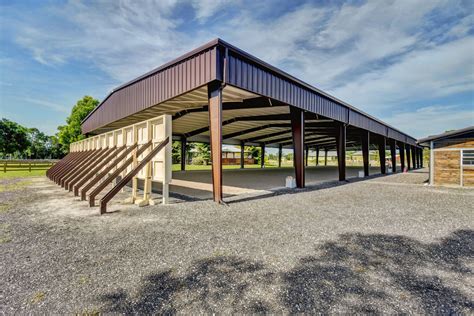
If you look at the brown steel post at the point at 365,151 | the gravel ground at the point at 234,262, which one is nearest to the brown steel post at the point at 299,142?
the gravel ground at the point at 234,262

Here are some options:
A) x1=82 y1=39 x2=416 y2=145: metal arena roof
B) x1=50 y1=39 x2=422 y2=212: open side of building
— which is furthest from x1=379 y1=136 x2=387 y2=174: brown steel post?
x1=82 y1=39 x2=416 y2=145: metal arena roof

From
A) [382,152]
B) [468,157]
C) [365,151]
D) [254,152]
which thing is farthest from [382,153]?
[254,152]

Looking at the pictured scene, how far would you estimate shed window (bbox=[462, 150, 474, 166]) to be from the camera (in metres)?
12.7

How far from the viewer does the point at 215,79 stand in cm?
701

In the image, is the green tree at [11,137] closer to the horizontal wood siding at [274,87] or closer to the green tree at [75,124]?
the green tree at [75,124]

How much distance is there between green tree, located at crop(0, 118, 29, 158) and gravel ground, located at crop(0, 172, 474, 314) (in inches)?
2516

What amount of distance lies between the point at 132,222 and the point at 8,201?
577 cm

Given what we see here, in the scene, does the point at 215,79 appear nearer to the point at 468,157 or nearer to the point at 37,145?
the point at 468,157

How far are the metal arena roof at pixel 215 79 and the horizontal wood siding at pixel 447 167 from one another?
596cm

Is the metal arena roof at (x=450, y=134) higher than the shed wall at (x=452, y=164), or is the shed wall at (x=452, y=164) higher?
the metal arena roof at (x=450, y=134)

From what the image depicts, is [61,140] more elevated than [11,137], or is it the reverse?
[11,137]

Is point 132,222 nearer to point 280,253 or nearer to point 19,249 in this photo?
point 19,249

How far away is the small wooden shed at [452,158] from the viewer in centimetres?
1267

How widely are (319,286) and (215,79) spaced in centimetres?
627
